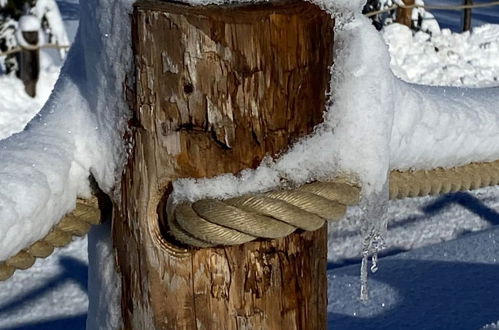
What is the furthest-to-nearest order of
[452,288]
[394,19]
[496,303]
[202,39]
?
[394,19] < [452,288] < [496,303] < [202,39]

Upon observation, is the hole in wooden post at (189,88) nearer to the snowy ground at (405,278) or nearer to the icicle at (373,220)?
the icicle at (373,220)

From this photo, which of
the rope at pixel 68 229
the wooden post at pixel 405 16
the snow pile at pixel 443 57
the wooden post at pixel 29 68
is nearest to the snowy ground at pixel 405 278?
the wooden post at pixel 29 68

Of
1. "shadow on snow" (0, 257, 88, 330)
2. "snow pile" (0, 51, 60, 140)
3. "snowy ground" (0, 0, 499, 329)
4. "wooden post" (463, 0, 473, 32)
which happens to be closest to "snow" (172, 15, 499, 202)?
"snowy ground" (0, 0, 499, 329)

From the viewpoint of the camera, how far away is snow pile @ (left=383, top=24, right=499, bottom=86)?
6371mm

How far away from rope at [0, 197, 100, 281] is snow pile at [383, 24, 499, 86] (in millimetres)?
5413

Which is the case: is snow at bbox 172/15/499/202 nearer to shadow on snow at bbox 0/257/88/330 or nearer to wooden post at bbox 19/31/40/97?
shadow on snow at bbox 0/257/88/330

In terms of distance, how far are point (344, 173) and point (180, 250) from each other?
0.63ft

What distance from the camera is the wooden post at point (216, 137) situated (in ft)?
2.85

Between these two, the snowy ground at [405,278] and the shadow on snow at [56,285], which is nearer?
the snowy ground at [405,278]

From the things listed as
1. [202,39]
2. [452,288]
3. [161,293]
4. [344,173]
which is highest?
[202,39]

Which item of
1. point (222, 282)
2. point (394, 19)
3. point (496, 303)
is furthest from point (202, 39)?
point (394, 19)

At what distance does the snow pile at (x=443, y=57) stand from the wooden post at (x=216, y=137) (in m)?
5.44

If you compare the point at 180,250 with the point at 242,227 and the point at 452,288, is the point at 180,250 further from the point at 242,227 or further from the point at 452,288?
the point at 452,288

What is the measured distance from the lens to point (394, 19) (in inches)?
272
